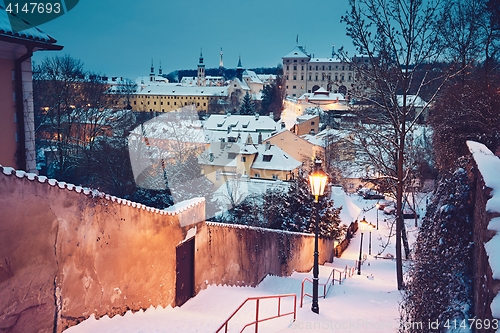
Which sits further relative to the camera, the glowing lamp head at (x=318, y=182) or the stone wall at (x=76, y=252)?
the glowing lamp head at (x=318, y=182)

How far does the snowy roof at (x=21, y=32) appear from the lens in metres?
7.00

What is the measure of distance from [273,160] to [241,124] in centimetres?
1973

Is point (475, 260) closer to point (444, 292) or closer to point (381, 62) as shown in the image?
point (444, 292)

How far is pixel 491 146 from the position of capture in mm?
12078

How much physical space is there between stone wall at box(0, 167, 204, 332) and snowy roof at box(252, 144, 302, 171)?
37.3 meters

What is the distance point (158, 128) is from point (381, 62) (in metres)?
27.3

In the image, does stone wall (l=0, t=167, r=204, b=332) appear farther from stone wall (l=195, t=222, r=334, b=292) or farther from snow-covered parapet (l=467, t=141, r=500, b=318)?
snow-covered parapet (l=467, t=141, r=500, b=318)

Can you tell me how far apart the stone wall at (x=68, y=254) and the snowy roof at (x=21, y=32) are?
11.5ft

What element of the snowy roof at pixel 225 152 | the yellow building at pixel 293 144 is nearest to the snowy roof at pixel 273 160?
the snowy roof at pixel 225 152

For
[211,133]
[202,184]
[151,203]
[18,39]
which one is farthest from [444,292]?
[211,133]

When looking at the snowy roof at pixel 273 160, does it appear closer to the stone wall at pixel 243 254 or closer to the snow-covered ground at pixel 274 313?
the stone wall at pixel 243 254

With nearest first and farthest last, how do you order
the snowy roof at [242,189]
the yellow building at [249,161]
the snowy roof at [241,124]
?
1. the snowy roof at [242,189]
2. the yellow building at [249,161]
3. the snowy roof at [241,124]

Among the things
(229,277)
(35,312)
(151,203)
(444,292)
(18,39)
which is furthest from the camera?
(151,203)

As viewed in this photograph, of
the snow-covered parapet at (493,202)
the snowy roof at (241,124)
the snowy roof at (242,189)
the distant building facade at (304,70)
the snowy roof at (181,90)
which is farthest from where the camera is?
the distant building facade at (304,70)
